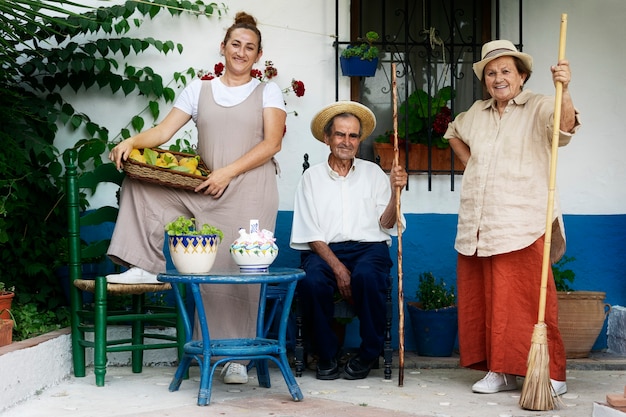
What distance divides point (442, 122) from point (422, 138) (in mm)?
201

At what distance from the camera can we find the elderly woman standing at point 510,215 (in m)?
4.62

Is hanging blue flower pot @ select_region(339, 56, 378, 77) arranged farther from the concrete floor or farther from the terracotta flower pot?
the terracotta flower pot

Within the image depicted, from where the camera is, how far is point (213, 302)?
497 cm

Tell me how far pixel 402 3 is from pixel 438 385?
278 cm

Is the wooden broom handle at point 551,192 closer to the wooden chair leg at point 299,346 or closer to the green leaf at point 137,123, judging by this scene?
the wooden chair leg at point 299,346

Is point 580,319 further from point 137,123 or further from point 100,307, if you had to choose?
point 137,123

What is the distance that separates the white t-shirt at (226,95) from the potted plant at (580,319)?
2.08m

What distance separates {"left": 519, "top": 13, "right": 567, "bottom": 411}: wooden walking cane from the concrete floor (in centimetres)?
6

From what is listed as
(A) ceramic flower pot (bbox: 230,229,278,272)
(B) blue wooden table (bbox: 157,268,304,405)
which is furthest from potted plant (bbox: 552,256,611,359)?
(A) ceramic flower pot (bbox: 230,229,278,272)

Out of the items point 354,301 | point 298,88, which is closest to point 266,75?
point 298,88

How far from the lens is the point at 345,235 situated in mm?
5238

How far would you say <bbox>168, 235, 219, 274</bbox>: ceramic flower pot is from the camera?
437cm

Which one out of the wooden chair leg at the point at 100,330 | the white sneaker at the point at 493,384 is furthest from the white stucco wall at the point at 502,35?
the white sneaker at the point at 493,384

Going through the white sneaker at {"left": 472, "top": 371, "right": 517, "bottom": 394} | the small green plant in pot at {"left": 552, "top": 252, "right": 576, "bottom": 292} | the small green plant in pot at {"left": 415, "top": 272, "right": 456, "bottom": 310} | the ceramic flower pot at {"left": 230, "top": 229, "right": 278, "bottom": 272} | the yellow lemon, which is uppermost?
the yellow lemon
